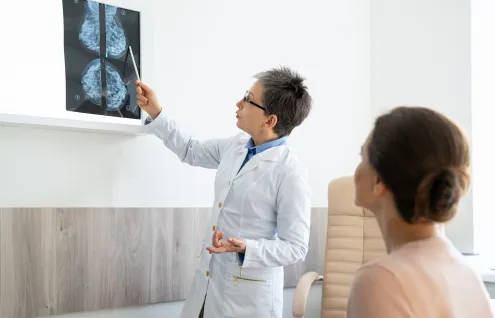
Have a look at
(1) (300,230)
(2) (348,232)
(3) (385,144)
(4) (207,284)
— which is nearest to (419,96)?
(2) (348,232)

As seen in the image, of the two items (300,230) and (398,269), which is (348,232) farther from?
(398,269)

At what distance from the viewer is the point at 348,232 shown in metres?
2.95

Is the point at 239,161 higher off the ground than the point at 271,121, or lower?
lower

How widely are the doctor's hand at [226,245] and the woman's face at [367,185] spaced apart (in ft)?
3.02

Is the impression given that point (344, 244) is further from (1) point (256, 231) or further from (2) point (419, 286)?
(2) point (419, 286)

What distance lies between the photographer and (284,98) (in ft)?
7.52

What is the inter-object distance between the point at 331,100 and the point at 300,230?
1.40 metres

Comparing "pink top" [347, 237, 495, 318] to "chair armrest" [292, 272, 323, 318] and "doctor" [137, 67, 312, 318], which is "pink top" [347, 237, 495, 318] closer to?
"doctor" [137, 67, 312, 318]

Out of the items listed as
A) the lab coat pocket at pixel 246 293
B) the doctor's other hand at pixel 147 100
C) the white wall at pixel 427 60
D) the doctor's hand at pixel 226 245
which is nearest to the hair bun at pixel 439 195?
the doctor's hand at pixel 226 245

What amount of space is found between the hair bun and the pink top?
6 cm

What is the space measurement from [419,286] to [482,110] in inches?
105

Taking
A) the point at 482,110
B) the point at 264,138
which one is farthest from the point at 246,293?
the point at 482,110

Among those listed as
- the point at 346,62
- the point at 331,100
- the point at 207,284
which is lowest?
the point at 207,284

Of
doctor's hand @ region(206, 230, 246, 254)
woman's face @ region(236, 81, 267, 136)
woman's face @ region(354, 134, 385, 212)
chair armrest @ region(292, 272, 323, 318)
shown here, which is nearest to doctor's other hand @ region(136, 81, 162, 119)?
woman's face @ region(236, 81, 267, 136)
